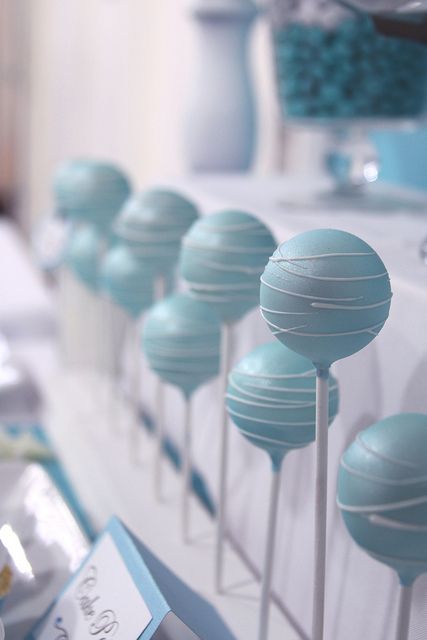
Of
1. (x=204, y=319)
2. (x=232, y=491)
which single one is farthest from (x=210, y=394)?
(x=204, y=319)

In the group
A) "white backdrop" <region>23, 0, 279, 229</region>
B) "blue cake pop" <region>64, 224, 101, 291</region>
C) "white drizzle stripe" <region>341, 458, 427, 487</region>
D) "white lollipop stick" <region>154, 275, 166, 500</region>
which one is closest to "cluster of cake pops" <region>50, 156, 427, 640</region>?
"white drizzle stripe" <region>341, 458, 427, 487</region>

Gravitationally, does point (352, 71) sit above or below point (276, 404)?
above

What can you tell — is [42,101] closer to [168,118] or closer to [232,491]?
[168,118]

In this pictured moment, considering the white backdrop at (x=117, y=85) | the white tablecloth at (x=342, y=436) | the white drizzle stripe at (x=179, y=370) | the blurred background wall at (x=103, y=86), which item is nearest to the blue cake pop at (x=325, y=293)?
the white tablecloth at (x=342, y=436)

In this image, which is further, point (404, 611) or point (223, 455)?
point (223, 455)

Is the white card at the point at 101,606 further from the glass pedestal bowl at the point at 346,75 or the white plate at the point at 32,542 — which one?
the glass pedestal bowl at the point at 346,75

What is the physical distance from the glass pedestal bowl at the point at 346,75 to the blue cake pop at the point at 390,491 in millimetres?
419

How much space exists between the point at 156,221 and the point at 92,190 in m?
0.18

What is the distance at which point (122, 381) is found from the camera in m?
1.10

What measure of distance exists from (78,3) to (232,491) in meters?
2.22

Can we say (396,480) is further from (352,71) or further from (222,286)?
(352,71)

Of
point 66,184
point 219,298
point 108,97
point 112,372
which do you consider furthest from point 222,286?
point 108,97

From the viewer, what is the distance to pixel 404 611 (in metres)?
0.40

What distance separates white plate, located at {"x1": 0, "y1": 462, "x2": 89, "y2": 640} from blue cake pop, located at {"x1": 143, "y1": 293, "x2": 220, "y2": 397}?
150 mm
